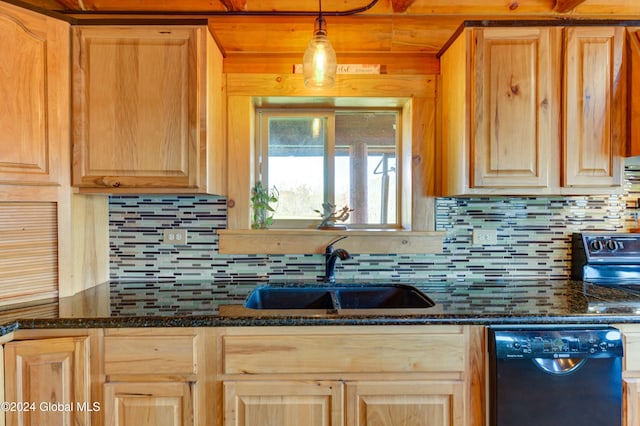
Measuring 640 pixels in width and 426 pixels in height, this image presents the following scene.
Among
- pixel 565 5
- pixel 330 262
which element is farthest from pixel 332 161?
pixel 565 5

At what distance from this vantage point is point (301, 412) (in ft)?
4.12

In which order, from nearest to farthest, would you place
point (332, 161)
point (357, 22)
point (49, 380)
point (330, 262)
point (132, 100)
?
point (49, 380) < point (132, 100) < point (330, 262) < point (357, 22) < point (332, 161)

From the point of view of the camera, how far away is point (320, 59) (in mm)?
1375

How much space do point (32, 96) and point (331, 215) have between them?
1417mm

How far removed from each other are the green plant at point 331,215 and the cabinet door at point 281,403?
2.81 feet

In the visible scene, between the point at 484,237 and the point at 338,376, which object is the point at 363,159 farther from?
the point at 338,376

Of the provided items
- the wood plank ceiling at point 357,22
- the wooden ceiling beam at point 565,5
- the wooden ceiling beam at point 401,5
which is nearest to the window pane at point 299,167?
the wood plank ceiling at point 357,22

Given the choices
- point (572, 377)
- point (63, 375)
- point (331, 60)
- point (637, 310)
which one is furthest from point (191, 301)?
point (637, 310)

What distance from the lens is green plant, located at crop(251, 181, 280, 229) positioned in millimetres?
1911

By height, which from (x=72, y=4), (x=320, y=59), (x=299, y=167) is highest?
(x=72, y=4)

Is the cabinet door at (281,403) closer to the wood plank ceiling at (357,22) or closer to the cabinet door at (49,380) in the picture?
the cabinet door at (49,380)

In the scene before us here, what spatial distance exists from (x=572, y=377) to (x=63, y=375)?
5.88 ft

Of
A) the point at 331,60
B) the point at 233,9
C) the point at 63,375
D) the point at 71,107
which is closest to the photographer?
the point at 63,375

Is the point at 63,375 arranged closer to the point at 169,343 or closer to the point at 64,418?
the point at 64,418
